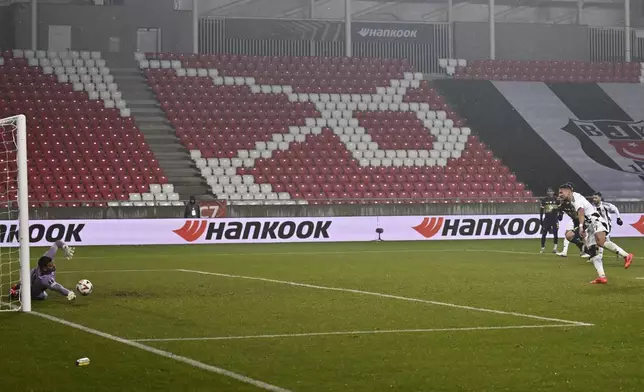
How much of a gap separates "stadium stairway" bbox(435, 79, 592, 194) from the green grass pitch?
23682 mm

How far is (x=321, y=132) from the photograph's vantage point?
46188 mm

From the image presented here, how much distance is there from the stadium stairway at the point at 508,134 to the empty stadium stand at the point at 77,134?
15.3 metres

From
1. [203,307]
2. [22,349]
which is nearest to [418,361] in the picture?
[22,349]

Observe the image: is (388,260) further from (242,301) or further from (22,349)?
(22,349)

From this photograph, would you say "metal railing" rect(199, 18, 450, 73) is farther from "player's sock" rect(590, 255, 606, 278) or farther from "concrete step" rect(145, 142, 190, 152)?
"player's sock" rect(590, 255, 606, 278)

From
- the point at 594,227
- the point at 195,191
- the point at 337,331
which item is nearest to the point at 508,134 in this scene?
the point at 195,191

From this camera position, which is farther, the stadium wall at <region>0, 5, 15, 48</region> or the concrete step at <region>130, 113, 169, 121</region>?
the stadium wall at <region>0, 5, 15, 48</region>

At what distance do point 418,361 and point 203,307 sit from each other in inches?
223

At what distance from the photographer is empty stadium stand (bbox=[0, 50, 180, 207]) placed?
129 ft

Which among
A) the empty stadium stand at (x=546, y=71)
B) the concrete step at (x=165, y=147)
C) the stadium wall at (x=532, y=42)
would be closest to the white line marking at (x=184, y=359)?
the concrete step at (x=165, y=147)

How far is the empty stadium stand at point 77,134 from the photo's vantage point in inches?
1553

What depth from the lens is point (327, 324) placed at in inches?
523

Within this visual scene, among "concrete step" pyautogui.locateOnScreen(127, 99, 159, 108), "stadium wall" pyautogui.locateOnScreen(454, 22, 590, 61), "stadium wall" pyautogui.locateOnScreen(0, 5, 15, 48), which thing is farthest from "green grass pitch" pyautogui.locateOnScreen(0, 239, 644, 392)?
"stadium wall" pyautogui.locateOnScreen(454, 22, 590, 61)

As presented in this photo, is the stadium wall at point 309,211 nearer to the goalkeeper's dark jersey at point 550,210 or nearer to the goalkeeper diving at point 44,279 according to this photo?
the goalkeeper's dark jersey at point 550,210
